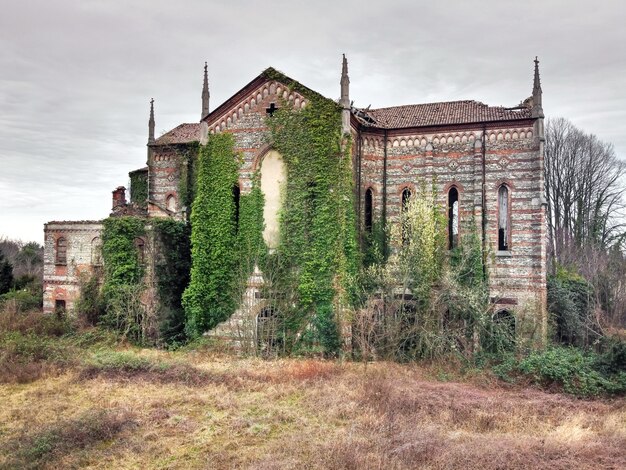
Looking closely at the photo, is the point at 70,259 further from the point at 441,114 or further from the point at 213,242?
the point at 441,114

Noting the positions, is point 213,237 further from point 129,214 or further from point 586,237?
point 586,237

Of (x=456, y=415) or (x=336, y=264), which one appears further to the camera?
(x=336, y=264)

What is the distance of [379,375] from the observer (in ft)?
52.6

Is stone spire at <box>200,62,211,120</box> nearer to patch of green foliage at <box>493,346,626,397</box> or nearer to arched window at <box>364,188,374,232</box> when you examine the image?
arched window at <box>364,188,374,232</box>

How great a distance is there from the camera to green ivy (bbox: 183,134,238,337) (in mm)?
21094

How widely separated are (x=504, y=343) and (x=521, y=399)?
4.80 metres

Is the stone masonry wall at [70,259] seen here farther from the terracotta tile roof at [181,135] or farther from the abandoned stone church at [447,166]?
the terracotta tile roof at [181,135]

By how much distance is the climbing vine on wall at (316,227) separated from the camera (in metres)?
19.6

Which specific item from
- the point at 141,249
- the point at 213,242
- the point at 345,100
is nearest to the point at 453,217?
the point at 345,100

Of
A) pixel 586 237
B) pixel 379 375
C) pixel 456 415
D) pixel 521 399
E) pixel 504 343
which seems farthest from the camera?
pixel 586 237

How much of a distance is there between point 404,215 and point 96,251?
51.8ft

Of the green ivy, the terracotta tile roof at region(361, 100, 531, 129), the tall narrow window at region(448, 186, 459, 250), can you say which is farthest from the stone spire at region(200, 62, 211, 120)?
the tall narrow window at region(448, 186, 459, 250)

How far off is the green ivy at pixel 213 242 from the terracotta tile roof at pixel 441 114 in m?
7.61

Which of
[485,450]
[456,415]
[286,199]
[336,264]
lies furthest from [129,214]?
[485,450]
